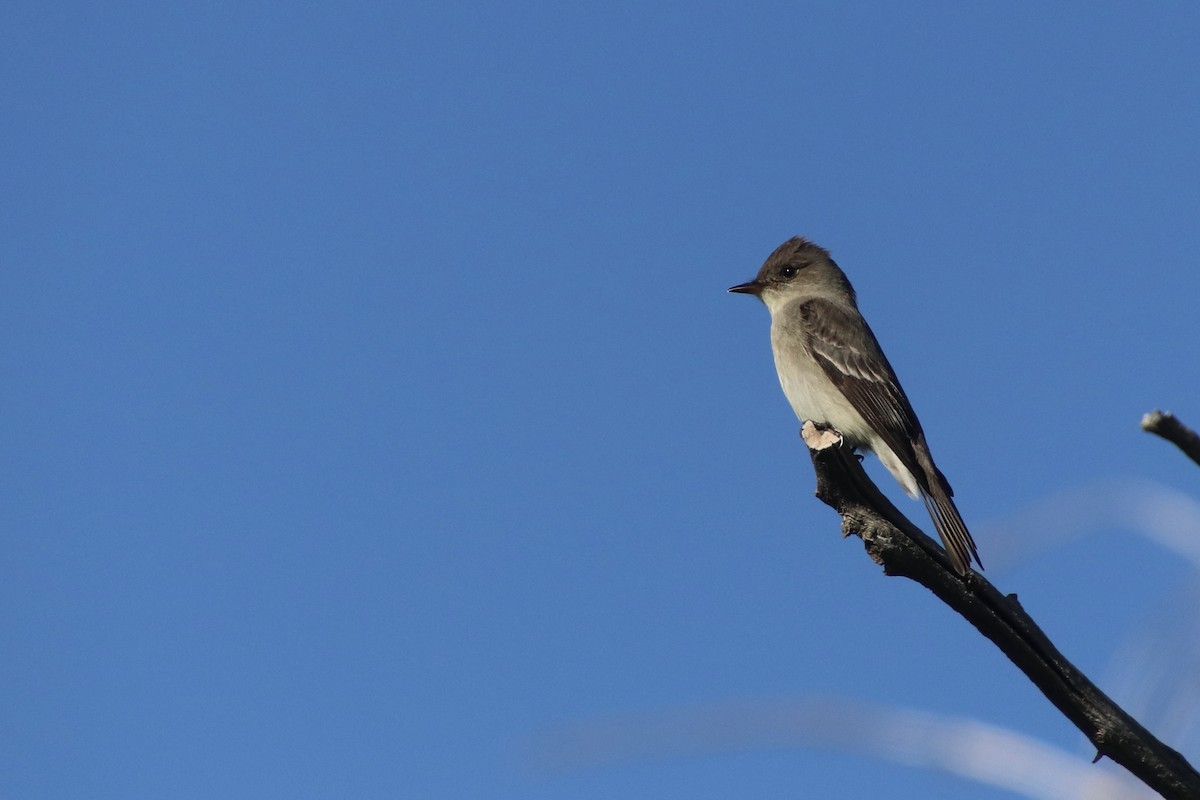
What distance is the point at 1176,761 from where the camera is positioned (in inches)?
143

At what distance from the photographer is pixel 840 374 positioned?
844 cm

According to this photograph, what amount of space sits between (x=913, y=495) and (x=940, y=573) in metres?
3.60

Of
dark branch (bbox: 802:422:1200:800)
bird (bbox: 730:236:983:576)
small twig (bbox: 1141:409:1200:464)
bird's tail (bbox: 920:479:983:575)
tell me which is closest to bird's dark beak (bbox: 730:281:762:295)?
bird (bbox: 730:236:983:576)

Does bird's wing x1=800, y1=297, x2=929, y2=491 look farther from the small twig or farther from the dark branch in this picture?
the small twig

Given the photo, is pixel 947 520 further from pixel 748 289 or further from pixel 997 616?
pixel 748 289

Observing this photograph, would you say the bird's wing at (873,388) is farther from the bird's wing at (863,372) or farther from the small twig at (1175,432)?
the small twig at (1175,432)

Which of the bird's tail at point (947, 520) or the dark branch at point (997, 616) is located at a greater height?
the bird's tail at point (947, 520)

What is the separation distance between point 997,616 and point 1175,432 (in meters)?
1.89

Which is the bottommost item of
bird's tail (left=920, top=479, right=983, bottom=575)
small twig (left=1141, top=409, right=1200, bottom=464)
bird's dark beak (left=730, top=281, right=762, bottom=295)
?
small twig (left=1141, top=409, right=1200, bottom=464)

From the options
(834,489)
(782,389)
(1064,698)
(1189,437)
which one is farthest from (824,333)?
(1189,437)

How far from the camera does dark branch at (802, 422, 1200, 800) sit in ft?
12.0

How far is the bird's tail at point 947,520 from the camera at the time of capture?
603 centimetres

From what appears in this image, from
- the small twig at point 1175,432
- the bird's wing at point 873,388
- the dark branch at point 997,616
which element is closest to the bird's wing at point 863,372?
the bird's wing at point 873,388

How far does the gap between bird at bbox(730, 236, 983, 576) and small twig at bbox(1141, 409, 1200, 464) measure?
431cm
